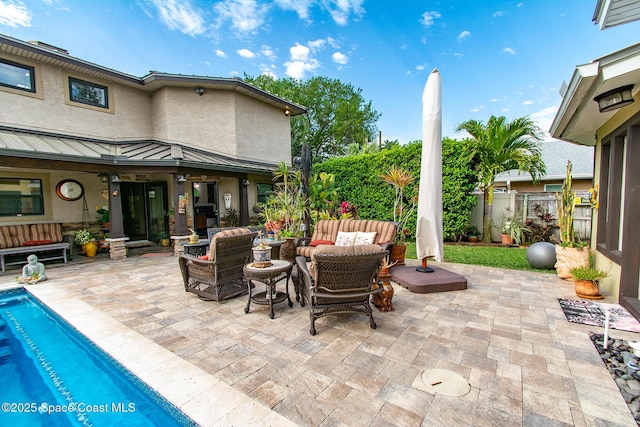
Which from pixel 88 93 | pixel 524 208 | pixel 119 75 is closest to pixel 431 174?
pixel 524 208

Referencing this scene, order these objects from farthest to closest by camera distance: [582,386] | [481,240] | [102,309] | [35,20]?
[481,240]
[35,20]
[102,309]
[582,386]

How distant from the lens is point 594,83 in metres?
2.92

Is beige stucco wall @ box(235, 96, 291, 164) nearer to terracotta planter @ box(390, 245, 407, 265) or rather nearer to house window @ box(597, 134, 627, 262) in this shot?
terracotta planter @ box(390, 245, 407, 265)

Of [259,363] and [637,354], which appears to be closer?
[637,354]

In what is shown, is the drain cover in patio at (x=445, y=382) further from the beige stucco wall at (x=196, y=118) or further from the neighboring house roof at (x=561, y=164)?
the neighboring house roof at (x=561, y=164)

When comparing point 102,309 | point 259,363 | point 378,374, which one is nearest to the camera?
point 378,374

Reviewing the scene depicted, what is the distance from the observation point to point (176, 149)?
9.60m

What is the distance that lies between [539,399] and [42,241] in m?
10.8

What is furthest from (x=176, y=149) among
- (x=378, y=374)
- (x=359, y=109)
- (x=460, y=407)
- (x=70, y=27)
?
(x=359, y=109)

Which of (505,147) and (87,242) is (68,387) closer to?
(87,242)

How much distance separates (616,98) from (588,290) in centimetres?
283

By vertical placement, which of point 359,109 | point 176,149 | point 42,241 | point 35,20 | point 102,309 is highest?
point 359,109

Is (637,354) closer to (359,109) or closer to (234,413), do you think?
(234,413)

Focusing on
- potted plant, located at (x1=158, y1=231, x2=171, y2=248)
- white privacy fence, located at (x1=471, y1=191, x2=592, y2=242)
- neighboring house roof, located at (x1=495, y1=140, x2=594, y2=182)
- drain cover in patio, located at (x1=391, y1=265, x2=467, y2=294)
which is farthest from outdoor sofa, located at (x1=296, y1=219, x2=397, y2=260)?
neighboring house roof, located at (x1=495, y1=140, x2=594, y2=182)
